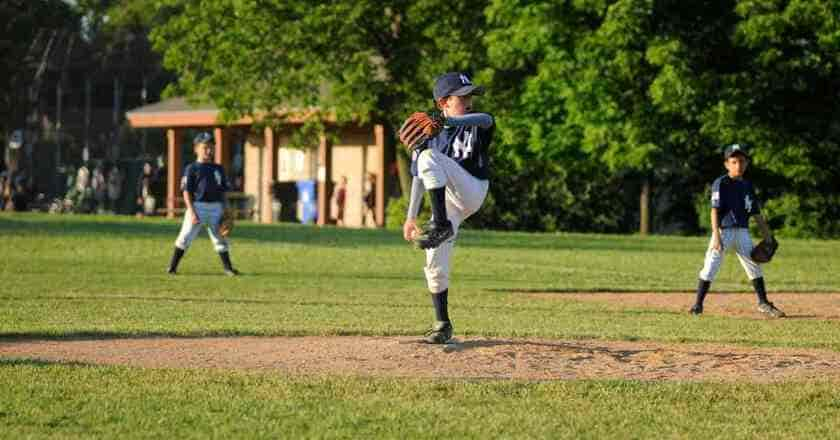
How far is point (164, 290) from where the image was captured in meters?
19.9

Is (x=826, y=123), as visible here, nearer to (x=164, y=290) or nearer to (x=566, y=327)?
(x=164, y=290)

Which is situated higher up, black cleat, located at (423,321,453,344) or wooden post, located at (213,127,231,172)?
wooden post, located at (213,127,231,172)

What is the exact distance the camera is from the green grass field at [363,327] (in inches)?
344

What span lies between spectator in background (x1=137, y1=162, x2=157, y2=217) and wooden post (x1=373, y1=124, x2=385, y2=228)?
10796 mm

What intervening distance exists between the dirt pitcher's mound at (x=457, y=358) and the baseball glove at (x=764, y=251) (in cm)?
441

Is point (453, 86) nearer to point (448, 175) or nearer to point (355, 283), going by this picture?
point (448, 175)

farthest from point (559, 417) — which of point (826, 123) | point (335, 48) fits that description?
point (335, 48)

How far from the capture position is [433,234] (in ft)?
37.0

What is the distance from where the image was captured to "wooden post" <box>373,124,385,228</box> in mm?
48562

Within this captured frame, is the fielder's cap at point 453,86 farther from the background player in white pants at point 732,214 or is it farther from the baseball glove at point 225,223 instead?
the baseball glove at point 225,223

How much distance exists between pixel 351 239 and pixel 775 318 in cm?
1844

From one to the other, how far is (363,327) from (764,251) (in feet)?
15.5


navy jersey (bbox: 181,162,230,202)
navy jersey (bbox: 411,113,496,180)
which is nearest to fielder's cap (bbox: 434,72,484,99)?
navy jersey (bbox: 411,113,496,180)

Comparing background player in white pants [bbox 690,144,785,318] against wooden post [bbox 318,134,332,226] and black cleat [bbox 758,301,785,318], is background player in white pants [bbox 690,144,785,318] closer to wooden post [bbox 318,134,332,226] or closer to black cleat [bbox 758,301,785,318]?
black cleat [bbox 758,301,785,318]
